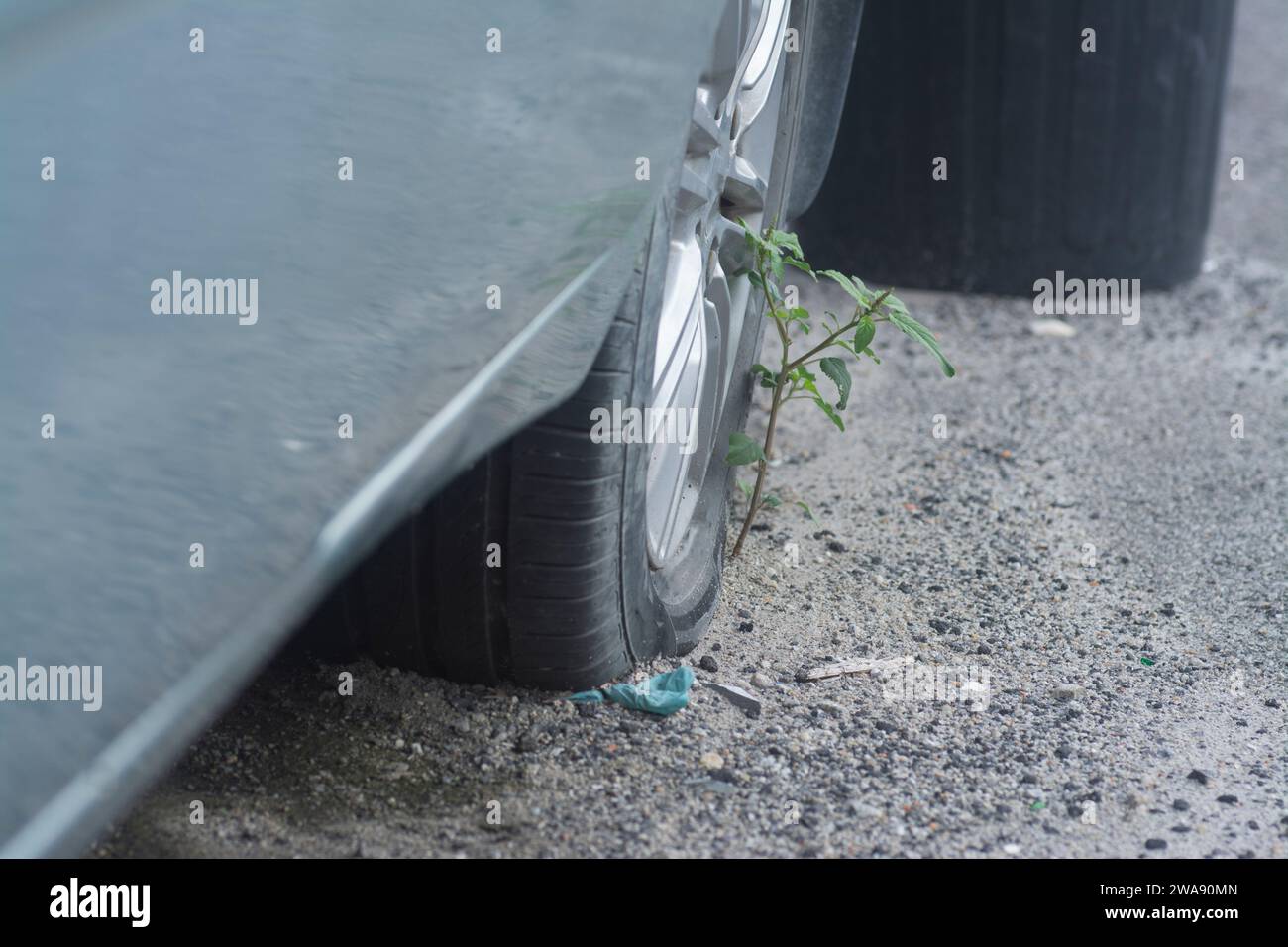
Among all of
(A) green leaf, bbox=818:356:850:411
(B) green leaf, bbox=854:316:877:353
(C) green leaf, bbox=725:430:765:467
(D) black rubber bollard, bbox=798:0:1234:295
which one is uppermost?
(D) black rubber bollard, bbox=798:0:1234:295

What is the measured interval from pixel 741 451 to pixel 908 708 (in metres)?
0.52

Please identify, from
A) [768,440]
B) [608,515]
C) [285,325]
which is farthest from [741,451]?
[285,325]

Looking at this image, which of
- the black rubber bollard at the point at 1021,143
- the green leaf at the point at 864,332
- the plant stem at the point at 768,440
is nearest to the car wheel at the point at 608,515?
the plant stem at the point at 768,440

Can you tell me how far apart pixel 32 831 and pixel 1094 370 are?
3378 millimetres

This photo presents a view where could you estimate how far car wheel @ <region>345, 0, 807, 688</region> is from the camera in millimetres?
1500

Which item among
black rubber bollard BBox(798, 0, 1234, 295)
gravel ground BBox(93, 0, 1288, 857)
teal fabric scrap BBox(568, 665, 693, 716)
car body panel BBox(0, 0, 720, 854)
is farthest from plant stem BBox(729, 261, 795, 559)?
black rubber bollard BBox(798, 0, 1234, 295)

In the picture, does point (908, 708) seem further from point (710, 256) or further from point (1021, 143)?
point (1021, 143)

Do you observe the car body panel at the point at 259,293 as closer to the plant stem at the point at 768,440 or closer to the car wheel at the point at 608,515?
the car wheel at the point at 608,515

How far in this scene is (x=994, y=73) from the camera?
4.02 m

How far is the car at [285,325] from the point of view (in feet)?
2.79

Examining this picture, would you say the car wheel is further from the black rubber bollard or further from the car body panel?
the black rubber bollard

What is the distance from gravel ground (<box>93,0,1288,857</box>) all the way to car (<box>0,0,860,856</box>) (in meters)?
0.26

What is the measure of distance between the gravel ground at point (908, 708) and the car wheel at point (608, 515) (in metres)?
0.08

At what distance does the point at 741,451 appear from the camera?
2.16 metres
